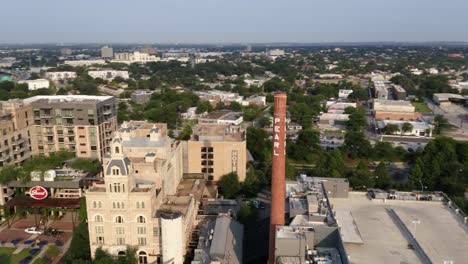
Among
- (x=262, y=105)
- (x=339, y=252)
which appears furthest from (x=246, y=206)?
(x=262, y=105)

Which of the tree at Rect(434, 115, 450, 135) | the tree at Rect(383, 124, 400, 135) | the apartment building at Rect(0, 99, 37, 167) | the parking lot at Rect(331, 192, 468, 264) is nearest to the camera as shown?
the parking lot at Rect(331, 192, 468, 264)

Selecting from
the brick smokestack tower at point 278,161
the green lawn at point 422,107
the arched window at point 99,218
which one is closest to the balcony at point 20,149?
the arched window at point 99,218

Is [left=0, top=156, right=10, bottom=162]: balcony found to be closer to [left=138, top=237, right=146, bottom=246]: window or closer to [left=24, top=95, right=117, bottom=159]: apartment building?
[left=24, top=95, right=117, bottom=159]: apartment building

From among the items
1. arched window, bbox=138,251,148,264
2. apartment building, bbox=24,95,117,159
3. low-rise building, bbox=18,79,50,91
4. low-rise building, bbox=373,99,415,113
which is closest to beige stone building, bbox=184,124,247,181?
apartment building, bbox=24,95,117,159

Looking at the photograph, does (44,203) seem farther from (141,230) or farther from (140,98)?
(140,98)

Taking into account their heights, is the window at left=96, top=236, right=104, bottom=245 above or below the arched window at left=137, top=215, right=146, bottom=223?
below

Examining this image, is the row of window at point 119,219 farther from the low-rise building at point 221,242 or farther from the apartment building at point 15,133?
the apartment building at point 15,133

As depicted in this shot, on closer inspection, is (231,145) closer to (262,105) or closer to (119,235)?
(119,235)

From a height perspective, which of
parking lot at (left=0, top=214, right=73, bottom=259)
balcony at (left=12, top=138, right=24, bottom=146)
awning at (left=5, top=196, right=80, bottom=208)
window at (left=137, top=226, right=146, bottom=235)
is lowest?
parking lot at (left=0, top=214, right=73, bottom=259)
